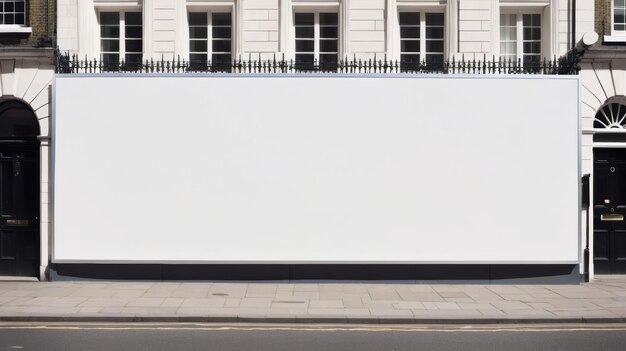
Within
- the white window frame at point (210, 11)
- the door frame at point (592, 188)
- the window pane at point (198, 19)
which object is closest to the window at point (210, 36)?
the window pane at point (198, 19)

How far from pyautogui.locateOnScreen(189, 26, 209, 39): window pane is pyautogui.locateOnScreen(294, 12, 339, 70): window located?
6.64ft

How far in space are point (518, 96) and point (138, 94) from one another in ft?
25.6

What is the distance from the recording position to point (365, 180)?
14.5m

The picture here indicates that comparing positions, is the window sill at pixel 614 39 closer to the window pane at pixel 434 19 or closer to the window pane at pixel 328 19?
the window pane at pixel 434 19

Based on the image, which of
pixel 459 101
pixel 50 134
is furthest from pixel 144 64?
pixel 459 101

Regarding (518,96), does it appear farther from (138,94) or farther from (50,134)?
(50,134)

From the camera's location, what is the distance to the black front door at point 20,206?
15.2 metres

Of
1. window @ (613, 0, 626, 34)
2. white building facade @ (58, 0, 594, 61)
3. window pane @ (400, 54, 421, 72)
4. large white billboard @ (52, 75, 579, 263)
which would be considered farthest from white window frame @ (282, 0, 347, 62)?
window @ (613, 0, 626, 34)

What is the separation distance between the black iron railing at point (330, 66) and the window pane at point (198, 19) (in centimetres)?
103

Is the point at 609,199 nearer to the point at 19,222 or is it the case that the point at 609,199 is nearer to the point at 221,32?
the point at 221,32

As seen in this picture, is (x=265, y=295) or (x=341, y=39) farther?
(x=341, y=39)

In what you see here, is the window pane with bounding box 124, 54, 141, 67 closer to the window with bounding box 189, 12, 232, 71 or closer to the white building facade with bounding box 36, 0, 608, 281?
the white building facade with bounding box 36, 0, 608, 281

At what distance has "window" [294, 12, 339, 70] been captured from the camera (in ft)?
51.5

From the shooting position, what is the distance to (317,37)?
1574 cm
